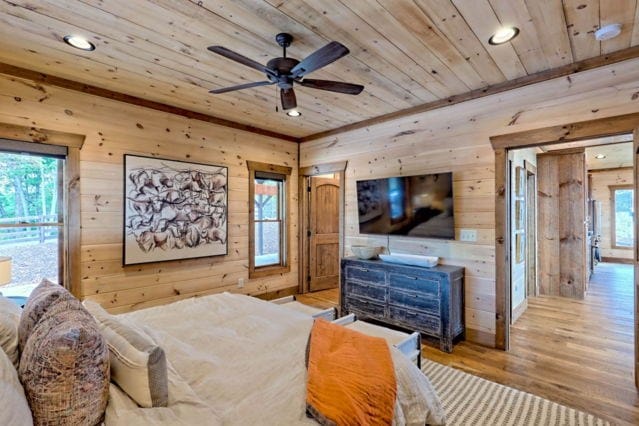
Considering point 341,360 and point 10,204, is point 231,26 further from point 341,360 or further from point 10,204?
point 10,204

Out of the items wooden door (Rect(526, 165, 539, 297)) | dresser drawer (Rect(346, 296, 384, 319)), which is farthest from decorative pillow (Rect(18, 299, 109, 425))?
wooden door (Rect(526, 165, 539, 297))

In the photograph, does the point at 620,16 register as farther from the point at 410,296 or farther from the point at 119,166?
the point at 119,166

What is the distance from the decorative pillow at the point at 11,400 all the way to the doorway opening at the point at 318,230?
422 cm

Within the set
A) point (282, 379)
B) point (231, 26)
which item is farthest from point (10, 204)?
point (282, 379)

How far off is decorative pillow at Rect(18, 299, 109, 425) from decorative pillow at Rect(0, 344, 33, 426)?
1.6 inches

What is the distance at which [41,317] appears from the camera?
4.12ft

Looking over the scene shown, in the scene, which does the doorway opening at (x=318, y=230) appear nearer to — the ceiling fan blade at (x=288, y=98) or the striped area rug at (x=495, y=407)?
the ceiling fan blade at (x=288, y=98)

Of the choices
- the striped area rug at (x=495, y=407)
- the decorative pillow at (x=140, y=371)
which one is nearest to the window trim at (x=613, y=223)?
the striped area rug at (x=495, y=407)

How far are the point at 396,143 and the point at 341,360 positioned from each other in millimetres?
3216

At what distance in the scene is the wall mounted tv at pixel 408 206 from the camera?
11.6 ft

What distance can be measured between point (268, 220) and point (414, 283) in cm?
254

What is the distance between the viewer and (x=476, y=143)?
11.1ft

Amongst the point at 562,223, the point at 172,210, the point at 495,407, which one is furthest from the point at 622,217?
the point at 172,210

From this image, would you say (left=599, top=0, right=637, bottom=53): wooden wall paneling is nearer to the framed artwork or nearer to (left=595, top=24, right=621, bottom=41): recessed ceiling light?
(left=595, top=24, right=621, bottom=41): recessed ceiling light
